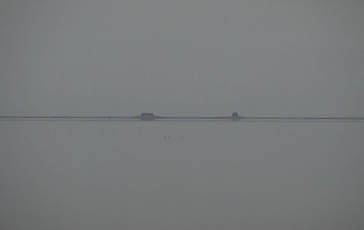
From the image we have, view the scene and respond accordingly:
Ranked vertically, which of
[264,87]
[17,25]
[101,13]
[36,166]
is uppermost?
[101,13]

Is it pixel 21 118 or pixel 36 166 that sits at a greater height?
pixel 21 118

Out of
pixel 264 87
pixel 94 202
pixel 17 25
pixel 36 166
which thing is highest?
pixel 17 25

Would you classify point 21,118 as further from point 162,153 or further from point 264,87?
point 264,87

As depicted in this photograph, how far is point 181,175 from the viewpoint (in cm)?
122

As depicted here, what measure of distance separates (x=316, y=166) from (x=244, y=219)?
1.61ft

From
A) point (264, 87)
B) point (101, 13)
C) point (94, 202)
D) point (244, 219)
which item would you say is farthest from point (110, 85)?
point (244, 219)

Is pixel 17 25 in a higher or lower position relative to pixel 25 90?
higher

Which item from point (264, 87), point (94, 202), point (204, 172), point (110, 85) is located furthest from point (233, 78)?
point (94, 202)

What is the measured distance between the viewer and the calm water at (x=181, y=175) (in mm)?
1205

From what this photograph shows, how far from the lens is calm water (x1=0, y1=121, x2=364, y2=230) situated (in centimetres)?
121

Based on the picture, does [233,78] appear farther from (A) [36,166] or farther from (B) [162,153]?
(A) [36,166]

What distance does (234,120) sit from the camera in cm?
120

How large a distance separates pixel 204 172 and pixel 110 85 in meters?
0.69

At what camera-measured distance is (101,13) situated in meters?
1.19
